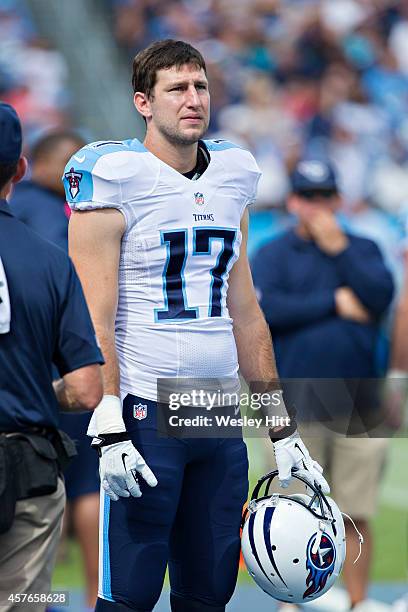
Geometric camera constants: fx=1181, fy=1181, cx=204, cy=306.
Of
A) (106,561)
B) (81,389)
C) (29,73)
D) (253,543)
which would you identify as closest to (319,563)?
(253,543)

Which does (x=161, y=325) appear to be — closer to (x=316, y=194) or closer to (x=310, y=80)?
(x=316, y=194)

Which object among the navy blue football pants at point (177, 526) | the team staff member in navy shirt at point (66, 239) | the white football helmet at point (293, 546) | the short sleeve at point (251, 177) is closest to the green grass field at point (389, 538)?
the team staff member in navy shirt at point (66, 239)

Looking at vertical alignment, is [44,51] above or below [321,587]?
above

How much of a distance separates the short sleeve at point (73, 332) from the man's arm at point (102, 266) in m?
0.36

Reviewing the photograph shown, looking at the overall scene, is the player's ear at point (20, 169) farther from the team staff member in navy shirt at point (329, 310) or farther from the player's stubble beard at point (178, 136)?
the team staff member in navy shirt at point (329, 310)

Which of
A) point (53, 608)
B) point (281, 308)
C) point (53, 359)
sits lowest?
point (53, 608)

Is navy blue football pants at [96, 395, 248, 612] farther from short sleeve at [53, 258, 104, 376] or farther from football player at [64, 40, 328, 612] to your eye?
short sleeve at [53, 258, 104, 376]

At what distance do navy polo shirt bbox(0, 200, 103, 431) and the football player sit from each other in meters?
0.34

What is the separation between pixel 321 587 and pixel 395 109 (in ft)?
27.7

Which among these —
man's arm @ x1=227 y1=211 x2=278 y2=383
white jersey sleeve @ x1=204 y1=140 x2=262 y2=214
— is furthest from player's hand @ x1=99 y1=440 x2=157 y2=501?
white jersey sleeve @ x1=204 y1=140 x2=262 y2=214

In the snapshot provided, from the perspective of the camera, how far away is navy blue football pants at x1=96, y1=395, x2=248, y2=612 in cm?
327

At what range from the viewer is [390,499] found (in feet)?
24.4

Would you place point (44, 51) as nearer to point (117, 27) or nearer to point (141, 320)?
point (117, 27)

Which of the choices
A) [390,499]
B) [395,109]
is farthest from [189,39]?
[390,499]
